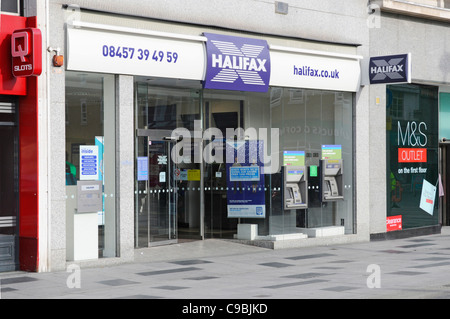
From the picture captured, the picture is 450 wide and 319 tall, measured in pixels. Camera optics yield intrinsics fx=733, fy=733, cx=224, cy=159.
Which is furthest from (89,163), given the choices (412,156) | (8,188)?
(412,156)

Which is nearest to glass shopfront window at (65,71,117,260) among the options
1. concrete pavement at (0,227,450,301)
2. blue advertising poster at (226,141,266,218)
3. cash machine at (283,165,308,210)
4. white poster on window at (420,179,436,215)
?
concrete pavement at (0,227,450,301)

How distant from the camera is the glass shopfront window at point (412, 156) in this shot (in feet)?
57.7

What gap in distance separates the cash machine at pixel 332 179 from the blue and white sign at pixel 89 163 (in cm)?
568

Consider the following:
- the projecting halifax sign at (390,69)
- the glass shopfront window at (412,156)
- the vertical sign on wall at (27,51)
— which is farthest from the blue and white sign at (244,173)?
the vertical sign on wall at (27,51)

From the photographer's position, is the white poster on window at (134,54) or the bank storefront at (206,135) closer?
the white poster on window at (134,54)

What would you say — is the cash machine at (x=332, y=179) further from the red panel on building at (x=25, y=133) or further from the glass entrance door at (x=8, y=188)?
the glass entrance door at (x=8, y=188)

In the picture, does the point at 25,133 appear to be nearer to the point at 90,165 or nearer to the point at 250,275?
the point at 90,165

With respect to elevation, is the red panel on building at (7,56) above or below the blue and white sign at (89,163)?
above

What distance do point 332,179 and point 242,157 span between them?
220cm

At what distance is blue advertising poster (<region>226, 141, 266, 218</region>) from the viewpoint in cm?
1573

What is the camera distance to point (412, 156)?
18219 millimetres

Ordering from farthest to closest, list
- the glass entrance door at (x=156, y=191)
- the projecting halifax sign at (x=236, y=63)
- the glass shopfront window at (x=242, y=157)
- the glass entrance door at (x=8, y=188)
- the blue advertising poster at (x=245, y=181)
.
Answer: the blue advertising poster at (x=245, y=181) → the glass shopfront window at (x=242, y=157) → the glass entrance door at (x=156, y=191) → the projecting halifax sign at (x=236, y=63) → the glass entrance door at (x=8, y=188)
